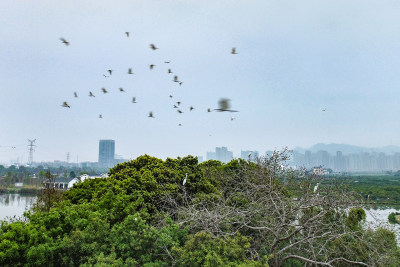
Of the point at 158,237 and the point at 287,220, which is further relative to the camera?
the point at 287,220

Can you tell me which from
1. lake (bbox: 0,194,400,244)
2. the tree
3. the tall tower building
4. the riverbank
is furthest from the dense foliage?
the tall tower building

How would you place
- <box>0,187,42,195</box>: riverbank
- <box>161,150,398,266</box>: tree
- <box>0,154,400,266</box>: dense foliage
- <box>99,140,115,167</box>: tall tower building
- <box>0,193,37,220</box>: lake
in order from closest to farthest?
<box>0,154,400,266</box>: dense foliage, <box>161,150,398,266</box>: tree, <box>0,193,37,220</box>: lake, <box>0,187,42,195</box>: riverbank, <box>99,140,115,167</box>: tall tower building

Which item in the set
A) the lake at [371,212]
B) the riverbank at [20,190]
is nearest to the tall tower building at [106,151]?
the riverbank at [20,190]

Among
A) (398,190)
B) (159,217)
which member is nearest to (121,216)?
(159,217)

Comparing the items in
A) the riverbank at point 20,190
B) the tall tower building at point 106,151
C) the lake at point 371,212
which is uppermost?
the tall tower building at point 106,151

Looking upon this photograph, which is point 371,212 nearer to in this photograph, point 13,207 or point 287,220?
point 287,220

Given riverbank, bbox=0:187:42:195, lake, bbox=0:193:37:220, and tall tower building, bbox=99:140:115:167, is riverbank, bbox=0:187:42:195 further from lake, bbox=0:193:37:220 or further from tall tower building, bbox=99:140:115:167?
tall tower building, bbox=99:140:115:167

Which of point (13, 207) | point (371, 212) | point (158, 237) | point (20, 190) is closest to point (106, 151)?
point (20, 190)

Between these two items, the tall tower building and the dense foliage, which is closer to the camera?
the dense foliage

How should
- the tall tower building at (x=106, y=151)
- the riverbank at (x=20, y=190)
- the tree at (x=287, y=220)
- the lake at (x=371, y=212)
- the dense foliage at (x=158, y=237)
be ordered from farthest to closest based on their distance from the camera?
the tall tower building at (x=106, y=151), the riverbank at (x=20, y=190), the lake at (x=371, y=212), the tree at (x=287, y=220), the dense foliage at (x=158, y=237)

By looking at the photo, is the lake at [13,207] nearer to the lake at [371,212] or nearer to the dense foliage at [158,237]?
the lake at [371,212]

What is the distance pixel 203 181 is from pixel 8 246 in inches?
226

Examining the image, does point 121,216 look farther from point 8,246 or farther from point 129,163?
point 129,163

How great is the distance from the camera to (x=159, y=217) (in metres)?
6.68
